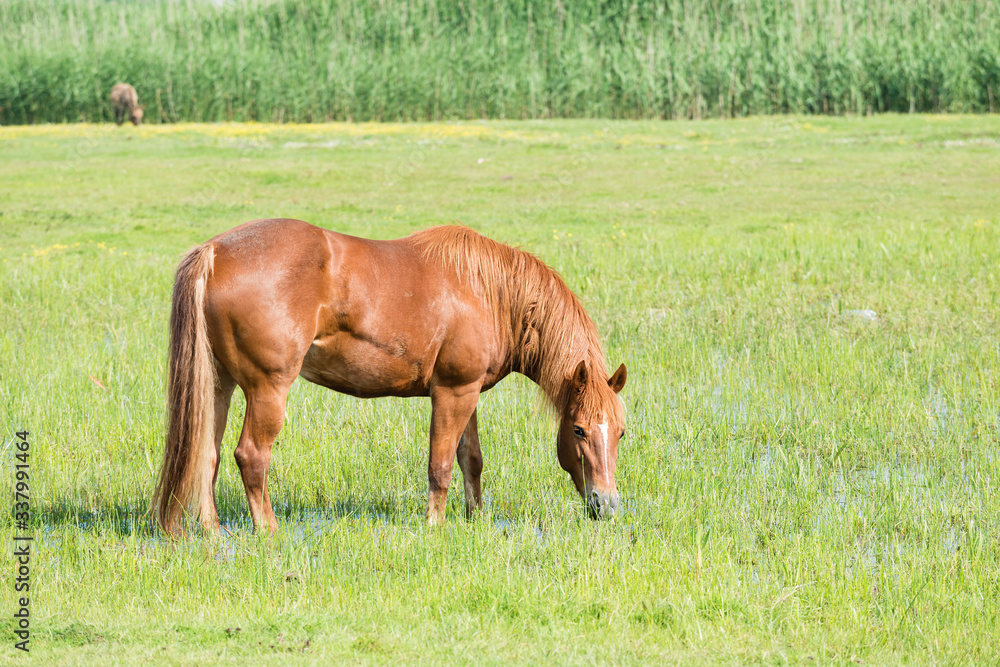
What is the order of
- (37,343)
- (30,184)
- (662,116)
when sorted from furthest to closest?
(662,116), (30,184), (37,343)

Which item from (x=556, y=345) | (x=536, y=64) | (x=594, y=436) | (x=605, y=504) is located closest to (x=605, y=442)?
(x=594, y=436)

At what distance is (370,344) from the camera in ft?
16.5

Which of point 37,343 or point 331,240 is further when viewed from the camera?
point 37,343

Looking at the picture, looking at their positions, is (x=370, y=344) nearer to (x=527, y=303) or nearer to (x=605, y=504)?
(x=527, y=303)

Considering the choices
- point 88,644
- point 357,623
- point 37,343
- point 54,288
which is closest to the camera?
point 88,644

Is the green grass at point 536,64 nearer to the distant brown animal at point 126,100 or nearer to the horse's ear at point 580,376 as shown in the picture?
the distant brown animal at point 126,100

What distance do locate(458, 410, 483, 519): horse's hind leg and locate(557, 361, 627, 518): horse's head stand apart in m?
0.61

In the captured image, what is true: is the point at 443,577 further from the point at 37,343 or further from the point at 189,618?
the point at 37,343

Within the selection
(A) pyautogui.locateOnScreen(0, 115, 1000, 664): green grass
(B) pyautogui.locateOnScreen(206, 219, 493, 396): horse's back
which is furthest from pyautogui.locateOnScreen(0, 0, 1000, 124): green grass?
(B) pyautogui.locateOnScreen(206, 219, 493, 396): horse's back

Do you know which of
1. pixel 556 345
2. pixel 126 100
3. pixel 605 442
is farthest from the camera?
pixel 126 100

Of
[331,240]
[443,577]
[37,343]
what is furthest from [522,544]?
[37,343]

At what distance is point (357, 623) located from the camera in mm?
3891

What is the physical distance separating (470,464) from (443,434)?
428mm

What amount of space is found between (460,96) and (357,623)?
2850 centimetres
